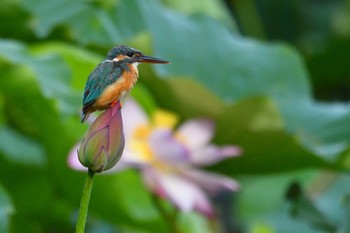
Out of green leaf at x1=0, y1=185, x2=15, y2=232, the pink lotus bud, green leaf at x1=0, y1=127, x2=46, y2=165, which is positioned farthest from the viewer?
green leaf at x1=0, y1=127, x2=46, y2=165

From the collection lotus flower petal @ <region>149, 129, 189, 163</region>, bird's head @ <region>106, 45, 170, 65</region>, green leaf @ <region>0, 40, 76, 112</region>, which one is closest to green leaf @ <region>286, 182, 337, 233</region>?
lotus flower petal @ <region>149, 129, 189, 163</region>

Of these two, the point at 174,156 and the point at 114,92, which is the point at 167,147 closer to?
the point at 174,156

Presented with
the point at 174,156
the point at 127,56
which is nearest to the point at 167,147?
the point at 174,156

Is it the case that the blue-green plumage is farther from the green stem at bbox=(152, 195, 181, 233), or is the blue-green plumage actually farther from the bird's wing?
the green stem at bbox=(152, 195, 181, 233)

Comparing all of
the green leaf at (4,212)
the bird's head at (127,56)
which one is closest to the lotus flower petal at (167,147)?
the green leaf at (4,212)

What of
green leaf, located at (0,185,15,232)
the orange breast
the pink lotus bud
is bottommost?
the pink lotus bud

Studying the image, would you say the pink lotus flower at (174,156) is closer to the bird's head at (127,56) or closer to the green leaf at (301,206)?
the green leaf at (301,206)
